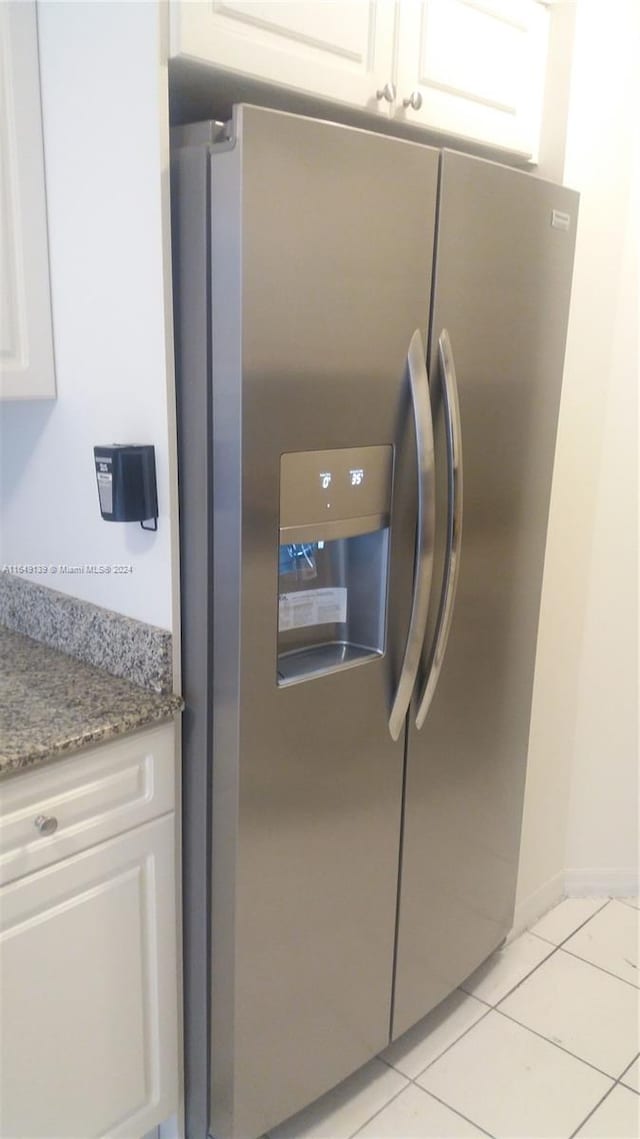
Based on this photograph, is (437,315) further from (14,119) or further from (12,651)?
(12,651)

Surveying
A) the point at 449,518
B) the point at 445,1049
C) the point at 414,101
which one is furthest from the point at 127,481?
the point at 445,1049

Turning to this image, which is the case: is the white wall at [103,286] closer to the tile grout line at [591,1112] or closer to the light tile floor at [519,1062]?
the light tile floor at [519,1062]

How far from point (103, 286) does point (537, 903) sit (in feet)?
6.36

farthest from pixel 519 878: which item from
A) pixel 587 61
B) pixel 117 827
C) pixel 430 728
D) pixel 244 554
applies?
pixel 587 61

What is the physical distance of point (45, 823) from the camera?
1.21 metres

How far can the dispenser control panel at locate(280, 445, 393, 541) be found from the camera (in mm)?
1275

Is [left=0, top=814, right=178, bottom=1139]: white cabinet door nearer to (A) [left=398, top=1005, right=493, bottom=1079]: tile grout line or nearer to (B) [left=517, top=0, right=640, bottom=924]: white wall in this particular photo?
(A) [left=398, top=1005, right=493, bottom=1079]: tile grout line

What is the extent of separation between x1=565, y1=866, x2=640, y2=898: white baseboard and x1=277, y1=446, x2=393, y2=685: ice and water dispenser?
134cm

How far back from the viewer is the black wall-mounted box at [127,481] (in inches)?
50.6

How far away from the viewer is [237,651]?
1272mm

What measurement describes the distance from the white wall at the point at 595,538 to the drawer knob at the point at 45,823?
4.16 ft

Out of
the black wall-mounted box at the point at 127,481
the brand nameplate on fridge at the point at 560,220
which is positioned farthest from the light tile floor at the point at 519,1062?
the brand nameplate on fridge at the point at 560,220

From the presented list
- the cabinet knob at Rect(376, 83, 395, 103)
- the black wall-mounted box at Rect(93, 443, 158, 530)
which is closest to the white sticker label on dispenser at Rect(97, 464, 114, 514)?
the black wall-mounted box at Rect(93, 443, 158, 530)

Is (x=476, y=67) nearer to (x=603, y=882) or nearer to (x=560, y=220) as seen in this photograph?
(x=560, y=220)
